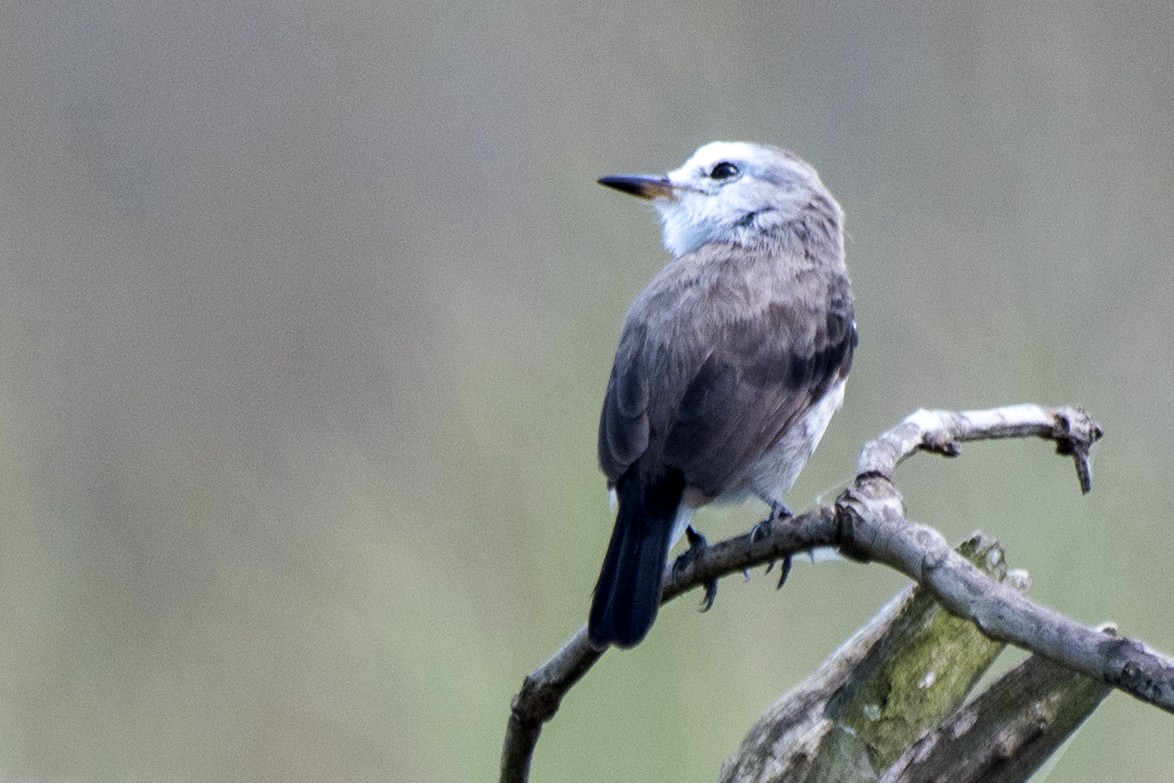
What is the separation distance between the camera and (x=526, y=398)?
13.4ft

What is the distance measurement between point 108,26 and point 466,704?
8.55ft

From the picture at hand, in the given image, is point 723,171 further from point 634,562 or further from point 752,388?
point 634,562

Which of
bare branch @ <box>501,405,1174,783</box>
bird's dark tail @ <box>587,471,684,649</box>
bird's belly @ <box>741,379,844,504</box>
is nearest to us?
bare branch @ <box>501,405,1174,783</box>

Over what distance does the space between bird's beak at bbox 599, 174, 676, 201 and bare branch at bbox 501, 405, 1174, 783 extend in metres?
1.32

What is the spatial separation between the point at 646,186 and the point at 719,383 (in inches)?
36.3

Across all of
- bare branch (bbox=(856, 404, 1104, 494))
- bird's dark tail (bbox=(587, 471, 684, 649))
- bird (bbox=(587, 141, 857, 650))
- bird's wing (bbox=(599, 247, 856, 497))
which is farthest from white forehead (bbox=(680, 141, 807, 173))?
bare branch (bbox=(856, 404, 1104, 494))

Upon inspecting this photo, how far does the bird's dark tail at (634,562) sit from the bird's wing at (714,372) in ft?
0.13

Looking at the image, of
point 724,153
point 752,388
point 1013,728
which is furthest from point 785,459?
point 1013,728

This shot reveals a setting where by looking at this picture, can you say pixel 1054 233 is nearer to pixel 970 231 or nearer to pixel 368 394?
pixel 970 231

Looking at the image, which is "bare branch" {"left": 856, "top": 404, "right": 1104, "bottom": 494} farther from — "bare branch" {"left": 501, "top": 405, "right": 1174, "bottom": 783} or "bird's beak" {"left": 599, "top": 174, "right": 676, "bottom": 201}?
"bird's beak" {"left": 599, "top": 174, "right": 676, "bottom": 201}

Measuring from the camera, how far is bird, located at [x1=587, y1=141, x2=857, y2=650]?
2.94 meters

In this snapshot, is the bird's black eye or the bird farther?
the bird's black eye

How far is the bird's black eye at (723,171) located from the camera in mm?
3945

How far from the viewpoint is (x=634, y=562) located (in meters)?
2.80
